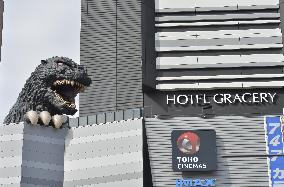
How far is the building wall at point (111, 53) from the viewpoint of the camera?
98125mm

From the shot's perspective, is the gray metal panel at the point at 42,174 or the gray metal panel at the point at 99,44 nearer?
the gray metal panel at the point at 42,174

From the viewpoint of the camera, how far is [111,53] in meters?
102

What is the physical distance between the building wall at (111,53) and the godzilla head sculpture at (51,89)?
42.7m

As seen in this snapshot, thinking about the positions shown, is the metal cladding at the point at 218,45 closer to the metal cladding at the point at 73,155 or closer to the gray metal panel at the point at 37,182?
the metal cladding at the point at 73,155

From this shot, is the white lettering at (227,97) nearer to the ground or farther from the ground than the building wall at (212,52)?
nearer to the ground

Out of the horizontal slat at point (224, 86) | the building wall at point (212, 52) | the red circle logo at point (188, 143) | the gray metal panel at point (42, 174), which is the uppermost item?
the building wall at point (212, 52)

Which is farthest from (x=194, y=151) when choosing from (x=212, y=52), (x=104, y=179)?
(x=212, y=52)

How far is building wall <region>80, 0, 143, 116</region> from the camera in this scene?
98.1m

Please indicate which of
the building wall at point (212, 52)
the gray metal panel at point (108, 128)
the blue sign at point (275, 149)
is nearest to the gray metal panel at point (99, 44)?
the building wall at point (212, 52)

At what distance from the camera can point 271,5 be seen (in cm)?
6888

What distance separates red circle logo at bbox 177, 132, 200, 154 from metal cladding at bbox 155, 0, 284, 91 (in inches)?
264

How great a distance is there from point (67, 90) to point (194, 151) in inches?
506

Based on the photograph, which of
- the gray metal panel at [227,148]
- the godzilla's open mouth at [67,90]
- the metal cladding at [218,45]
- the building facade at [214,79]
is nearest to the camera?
the godzilla's open mouth at [67,90]

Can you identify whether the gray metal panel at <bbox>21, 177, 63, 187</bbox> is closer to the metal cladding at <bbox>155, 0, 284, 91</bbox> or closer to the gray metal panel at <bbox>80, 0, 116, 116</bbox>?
the metal cladding at <bbox>155, 0, 284, 91</bbox>
